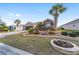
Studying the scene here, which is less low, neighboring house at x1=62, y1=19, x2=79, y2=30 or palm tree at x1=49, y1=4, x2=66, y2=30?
palm tree at x1=49, y1=4, x2=66, y2=30

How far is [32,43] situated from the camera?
2.96 metres

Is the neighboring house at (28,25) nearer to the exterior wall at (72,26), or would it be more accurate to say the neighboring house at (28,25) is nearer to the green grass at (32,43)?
the green grass at (32,43)

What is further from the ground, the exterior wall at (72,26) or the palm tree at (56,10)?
the palm tree at (56,10)

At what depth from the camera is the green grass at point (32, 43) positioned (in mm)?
2910

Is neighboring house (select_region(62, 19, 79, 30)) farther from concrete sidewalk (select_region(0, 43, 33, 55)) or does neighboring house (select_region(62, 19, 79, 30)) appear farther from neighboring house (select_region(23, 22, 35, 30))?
concrete sidewalk (select_region(0, 43, 33, 55))

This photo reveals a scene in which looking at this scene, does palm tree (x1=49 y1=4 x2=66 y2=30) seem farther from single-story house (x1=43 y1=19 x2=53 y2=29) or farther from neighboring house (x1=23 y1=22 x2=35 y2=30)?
neighboring house (x1=23 y1=22 x2=35 y2=30)

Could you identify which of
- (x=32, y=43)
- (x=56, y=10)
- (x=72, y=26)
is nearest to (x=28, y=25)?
(x=32, y=43)

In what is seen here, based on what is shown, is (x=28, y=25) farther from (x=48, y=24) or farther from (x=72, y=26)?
(x=72, y=26)

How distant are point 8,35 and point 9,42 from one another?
0.11 metres

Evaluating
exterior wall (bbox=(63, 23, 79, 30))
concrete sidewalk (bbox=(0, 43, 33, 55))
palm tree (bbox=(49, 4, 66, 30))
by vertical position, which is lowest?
concrete sidewalk (bbox=(0, 43, 33, 55))

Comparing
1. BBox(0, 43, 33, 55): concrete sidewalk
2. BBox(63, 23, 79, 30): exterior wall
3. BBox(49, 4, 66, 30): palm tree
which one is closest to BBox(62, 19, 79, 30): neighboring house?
BBox(63, 23, 79, 30): exterior wall

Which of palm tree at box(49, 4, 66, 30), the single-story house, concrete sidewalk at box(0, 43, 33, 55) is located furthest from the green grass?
palm tree at box(49, 4, 66, 30)

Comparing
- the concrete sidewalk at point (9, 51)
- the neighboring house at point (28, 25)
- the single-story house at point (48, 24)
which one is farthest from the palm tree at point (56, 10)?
the concrete sidewalk at point (9, 51)

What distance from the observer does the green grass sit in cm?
291
